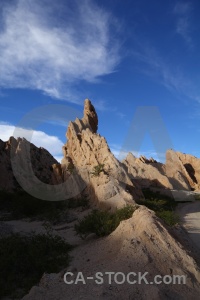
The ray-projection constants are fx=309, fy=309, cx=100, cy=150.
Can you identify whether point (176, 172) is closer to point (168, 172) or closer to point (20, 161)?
point (168, 172)

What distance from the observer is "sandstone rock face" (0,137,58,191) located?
1362 inches

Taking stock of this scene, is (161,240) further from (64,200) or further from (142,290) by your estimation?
(64,200)

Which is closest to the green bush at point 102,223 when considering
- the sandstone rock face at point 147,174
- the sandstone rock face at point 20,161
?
the sandstone rock face at point 147,174

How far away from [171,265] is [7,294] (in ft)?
12.1

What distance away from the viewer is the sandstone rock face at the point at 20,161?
1362 inches

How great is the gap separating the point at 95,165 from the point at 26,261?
50.8 ft

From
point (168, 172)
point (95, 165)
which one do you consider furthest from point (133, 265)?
point (168, 172)

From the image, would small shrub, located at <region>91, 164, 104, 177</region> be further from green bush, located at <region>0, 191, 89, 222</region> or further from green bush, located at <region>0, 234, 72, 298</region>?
green bush, located at <region>0, 234, 72, 298</region>

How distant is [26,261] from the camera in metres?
8.26

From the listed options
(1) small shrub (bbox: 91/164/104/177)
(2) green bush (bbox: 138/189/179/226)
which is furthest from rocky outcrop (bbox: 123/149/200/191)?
(1) small shrub (bbox: 91/164/104/177)

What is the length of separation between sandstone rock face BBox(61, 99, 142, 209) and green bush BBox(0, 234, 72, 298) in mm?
5860

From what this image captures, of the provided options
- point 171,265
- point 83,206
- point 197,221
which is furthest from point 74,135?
point 171,265

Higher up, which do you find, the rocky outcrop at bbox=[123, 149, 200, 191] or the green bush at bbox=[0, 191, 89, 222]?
the rocky outcrop at bbox=[123, 149, 200, 191]

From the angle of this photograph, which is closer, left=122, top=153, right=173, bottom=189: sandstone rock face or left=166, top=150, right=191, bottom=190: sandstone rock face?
left=122, top=153, right=173, bottom=189: sandstone rock face
